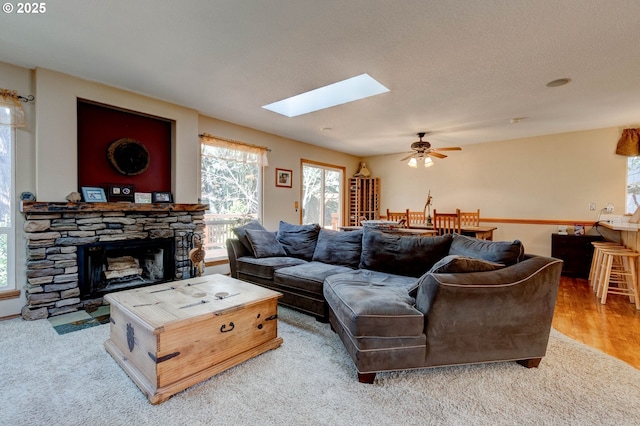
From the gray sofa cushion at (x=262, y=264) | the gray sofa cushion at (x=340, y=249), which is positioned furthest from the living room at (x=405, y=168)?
the gray sofa cushion at (x=340, y=249)

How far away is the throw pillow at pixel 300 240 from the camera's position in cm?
364

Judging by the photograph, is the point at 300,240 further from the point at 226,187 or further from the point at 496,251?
the point at 496,251

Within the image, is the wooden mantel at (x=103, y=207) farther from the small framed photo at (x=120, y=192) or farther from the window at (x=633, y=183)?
the window at (x=633, y=183)

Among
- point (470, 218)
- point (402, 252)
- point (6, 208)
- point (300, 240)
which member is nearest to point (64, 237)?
point (6, 208)

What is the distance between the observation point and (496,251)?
83.2 inches

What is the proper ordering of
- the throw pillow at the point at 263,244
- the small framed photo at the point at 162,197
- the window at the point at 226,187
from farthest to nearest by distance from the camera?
1. the window at the point at 226,187
2. the small framed photo at the point at 162,197
3. the throw pillow at the point at 263,244

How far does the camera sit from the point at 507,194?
5.47 meters

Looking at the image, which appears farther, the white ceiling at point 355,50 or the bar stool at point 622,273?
the bar stool at point 622,273

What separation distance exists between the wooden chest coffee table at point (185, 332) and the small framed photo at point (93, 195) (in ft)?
5.06

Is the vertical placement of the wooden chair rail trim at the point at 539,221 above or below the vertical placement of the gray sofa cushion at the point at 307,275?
above

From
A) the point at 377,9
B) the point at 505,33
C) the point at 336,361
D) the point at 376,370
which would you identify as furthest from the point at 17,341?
the point at 505,33

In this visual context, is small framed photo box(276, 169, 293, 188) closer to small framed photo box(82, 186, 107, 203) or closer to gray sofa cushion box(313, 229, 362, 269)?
gray sofa cushion box(313, 229, 362, 269)

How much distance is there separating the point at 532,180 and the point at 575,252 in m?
1.39

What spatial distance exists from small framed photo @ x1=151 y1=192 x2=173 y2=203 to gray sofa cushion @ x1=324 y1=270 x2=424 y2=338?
102 inches
